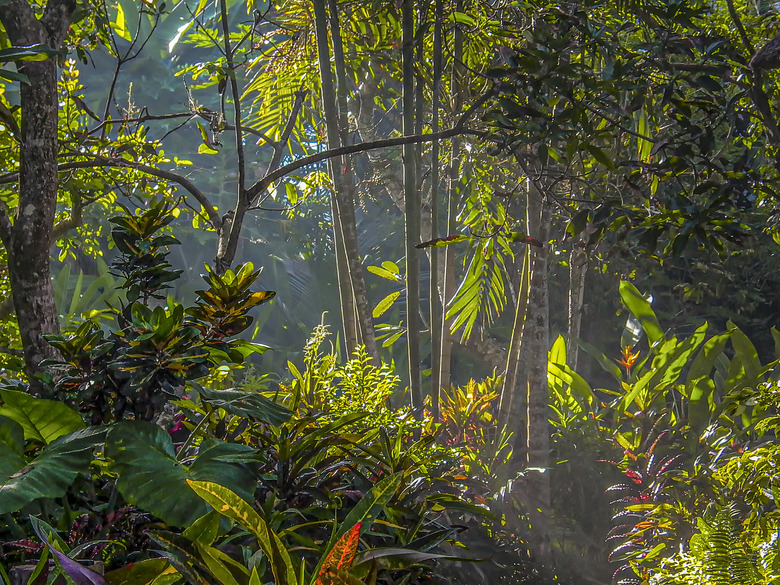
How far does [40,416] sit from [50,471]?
125 millimetres

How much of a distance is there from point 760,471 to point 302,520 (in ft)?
2.77

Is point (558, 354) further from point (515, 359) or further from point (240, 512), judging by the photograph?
point (240, 512)

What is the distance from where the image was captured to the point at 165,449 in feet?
2.55

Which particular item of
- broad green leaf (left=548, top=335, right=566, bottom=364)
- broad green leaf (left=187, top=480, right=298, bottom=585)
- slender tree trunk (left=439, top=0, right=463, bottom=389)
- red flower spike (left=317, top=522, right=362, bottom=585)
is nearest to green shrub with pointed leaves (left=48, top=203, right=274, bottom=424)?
broad green leaf (left=187, top=480, right=298, bottom=585)

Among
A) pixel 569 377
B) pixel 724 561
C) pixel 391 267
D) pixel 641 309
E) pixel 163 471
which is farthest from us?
pixel 569 377

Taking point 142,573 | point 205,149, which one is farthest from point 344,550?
point 205,149

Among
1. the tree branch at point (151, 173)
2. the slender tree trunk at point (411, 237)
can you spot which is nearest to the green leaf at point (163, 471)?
the tree branch at point (151, 173)

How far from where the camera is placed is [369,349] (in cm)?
Result: 203

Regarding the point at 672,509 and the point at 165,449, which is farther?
the point at 672,509

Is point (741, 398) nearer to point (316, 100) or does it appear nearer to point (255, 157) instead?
point (316, 100)

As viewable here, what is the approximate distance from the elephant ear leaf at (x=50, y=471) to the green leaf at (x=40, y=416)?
0.06 m

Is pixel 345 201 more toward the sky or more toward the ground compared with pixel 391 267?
more toward the sky


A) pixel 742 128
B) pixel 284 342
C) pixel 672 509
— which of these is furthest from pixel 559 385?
pixel 284 342

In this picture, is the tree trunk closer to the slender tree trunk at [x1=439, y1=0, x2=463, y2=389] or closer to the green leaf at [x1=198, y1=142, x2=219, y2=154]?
the slender tree trunk at [x1=439, y1=0, x2=463, y2=389]
